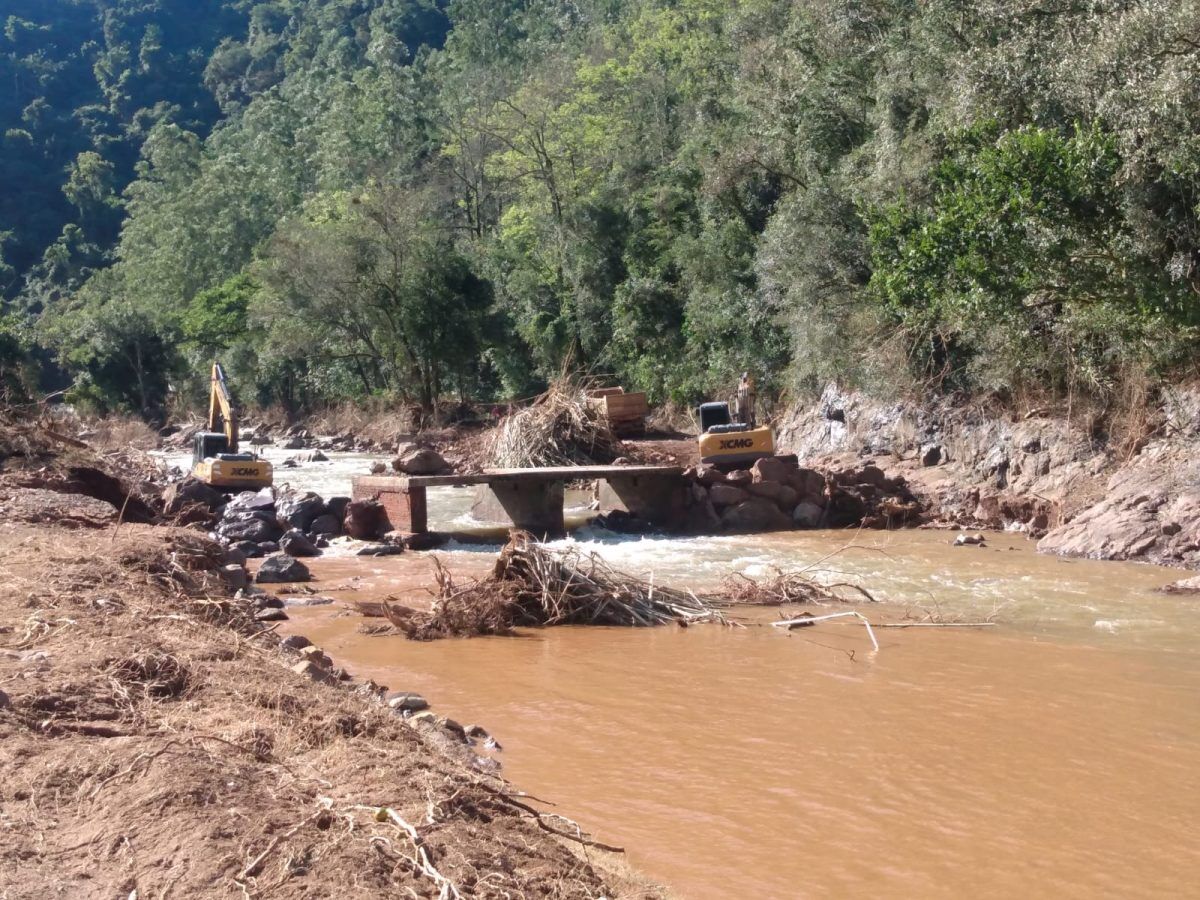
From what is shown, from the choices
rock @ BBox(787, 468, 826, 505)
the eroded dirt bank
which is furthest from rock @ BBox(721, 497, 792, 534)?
the eroded dirt bank

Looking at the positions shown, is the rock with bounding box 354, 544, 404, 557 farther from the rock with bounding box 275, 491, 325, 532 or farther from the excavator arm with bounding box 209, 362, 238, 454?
the excavator arm with bounding box 209, 362, 238, 454

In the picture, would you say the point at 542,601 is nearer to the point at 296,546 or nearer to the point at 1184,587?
the point at 296,546

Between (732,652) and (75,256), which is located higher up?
(75,256)

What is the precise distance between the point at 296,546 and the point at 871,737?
34.3ft

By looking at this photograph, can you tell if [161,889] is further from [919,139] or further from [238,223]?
[238,223]

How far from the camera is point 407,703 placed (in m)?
7.77

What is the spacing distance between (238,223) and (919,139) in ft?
168

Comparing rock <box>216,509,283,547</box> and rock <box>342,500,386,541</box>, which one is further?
rock <box>342,500,386,541</box>

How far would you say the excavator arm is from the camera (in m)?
21.9

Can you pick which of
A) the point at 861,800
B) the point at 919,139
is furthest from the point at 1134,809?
the point at 919,139

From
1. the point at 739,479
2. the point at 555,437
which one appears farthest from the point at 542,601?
the point at 555,437

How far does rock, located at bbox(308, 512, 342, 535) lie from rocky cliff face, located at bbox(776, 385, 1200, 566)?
9.19 meters

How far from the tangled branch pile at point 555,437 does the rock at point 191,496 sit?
Answer: 185 inches

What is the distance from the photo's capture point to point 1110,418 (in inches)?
704
